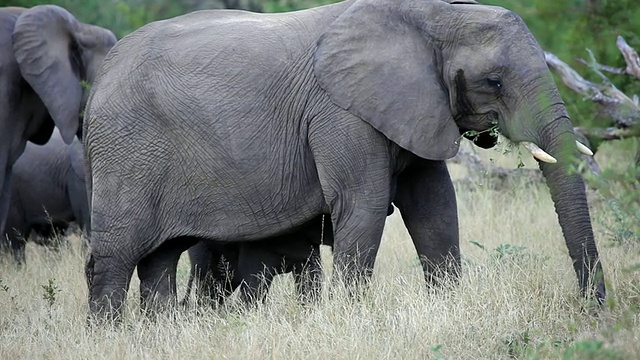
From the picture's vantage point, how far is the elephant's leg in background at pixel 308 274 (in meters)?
Result: 7.67

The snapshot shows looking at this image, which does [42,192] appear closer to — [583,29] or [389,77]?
[583,29]

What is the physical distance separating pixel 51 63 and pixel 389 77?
12.1 feet

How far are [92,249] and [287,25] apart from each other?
1.82m

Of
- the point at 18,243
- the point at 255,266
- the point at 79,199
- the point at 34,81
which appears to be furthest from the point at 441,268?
the point at 18,243

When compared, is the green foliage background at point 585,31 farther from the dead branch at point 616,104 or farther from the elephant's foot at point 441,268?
the elephant's foot at point 441,268

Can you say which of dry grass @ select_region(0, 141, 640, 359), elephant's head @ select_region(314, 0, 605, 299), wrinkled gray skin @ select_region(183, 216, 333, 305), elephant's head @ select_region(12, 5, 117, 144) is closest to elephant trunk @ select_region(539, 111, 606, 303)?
elephant's head @ select_region(314, 0, 605, 299)

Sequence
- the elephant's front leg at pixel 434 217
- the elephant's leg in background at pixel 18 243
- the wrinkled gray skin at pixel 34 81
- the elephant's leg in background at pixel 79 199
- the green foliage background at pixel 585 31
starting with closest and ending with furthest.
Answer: the elephant's front leg at pixel 434 217, the wrinkled gray skin at pixel 34 81, the elephant's leg in background at pixel 18 243, the green foliage background at pixel 585 31, the elephant's leg in background at pixel 79 199

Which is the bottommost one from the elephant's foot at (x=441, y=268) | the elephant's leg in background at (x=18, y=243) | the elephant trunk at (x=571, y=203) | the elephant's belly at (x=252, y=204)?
the elephant's leg in background at (x=18, y=243)

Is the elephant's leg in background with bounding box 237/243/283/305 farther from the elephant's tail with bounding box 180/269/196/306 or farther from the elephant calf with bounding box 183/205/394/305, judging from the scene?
the elephant's tail with bounding box 180/269/196/306

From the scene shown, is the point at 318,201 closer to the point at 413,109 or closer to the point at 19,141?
the point at 413,109

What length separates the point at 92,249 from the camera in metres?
7.48

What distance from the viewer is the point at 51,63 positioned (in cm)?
962

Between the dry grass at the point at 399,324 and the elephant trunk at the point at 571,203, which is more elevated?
the elephant trunk at the point at 571,203

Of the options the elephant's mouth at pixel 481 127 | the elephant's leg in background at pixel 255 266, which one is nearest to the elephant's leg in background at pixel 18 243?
the elephant's leg in background at pixel 255 266
